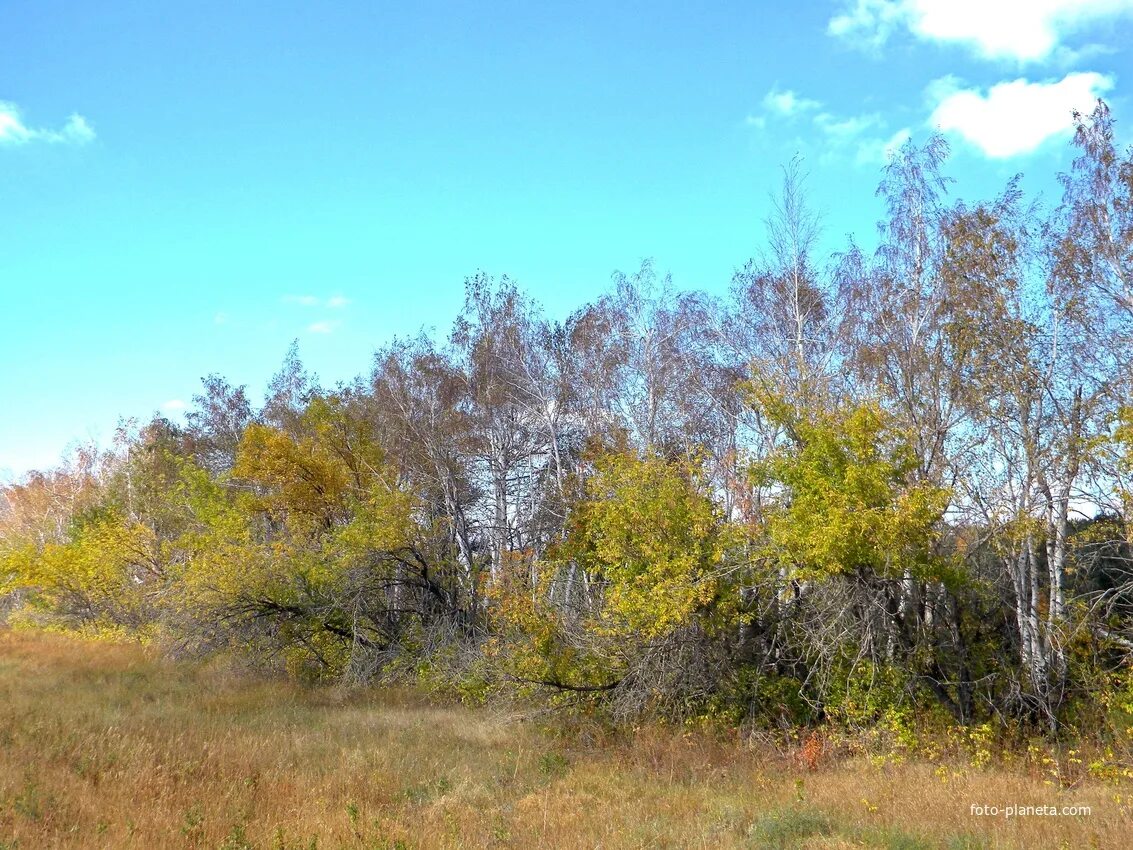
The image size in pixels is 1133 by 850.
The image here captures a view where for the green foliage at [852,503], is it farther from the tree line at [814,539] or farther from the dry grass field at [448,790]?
the dry grass field at [448,790]

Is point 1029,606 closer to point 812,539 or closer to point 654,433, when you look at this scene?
point 812,539

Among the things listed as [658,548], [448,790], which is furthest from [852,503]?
[448,790]

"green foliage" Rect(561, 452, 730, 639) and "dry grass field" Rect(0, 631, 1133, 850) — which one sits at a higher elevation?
"green foliage" Rect(561, 452, 730, 639)

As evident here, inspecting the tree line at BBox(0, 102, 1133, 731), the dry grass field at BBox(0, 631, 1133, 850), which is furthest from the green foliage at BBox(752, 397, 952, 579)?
the dry grass field at BBox(0, 631, 1133, 850)

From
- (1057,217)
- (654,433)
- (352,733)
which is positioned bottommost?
(352,733)

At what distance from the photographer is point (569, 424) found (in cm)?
2414

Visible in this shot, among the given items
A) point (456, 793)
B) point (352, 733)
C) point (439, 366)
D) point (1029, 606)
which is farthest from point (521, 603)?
point (439, 366)

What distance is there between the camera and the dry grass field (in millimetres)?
6602

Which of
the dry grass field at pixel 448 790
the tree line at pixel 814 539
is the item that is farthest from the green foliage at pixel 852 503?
the dry grass field at pixel 448 790

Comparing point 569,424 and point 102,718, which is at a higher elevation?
point 569,424

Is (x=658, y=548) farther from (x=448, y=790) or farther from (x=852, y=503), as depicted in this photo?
(x=448, y=790)

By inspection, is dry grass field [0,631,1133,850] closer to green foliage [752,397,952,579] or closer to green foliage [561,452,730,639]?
green foliage [561,452,730,639]

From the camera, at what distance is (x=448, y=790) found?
353 inches

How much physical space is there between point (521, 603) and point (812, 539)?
605 centimetres
